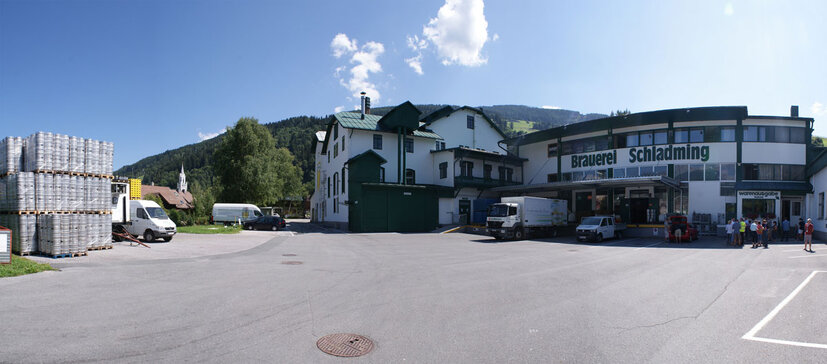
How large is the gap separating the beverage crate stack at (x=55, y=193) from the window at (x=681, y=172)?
37.0 m

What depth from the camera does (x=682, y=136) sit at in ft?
106

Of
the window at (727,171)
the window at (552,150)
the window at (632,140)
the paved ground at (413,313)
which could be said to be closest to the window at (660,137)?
the window at (632,140)

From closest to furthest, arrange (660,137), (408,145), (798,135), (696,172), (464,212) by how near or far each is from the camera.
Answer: (798,135)
(696,172)
(660,137)
(464,212)
(408,145)

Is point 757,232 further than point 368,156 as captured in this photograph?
No

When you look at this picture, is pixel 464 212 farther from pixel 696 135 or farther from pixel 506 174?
pixel 696 135

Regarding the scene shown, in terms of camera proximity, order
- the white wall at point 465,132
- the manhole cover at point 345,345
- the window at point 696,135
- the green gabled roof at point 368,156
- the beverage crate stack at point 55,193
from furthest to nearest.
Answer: the white wall at point 465,132 < the green gabled roof at point 368,156 < the window at point 696,135 < the beverage crate stack at point 55,193 < the manhole cover at point 345,345

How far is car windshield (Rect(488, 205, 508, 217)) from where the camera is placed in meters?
26.5

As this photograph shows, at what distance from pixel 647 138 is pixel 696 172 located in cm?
452

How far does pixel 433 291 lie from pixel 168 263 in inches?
365

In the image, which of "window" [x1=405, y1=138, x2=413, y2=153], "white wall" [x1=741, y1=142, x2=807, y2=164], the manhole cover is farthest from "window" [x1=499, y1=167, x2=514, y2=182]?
the manhole cover

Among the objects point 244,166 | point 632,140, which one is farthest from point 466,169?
point 244,166

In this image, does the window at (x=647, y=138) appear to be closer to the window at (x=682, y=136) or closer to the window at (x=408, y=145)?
the window at (x=682, y=136)

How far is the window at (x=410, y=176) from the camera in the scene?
129 ft

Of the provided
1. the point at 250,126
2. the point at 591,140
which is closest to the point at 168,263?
the point at 591,140
